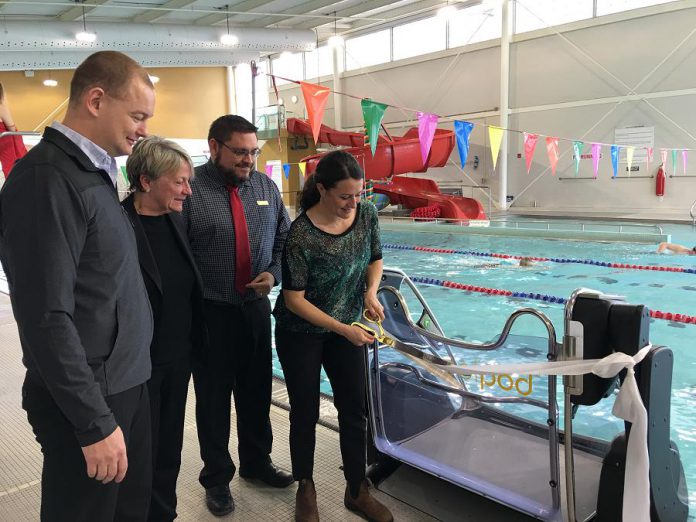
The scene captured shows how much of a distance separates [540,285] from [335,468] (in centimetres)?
480

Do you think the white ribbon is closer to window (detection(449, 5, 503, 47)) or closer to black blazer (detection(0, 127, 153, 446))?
black blazer (detection(0, 127, 153, 446))

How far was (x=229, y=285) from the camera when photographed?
2.08 meters

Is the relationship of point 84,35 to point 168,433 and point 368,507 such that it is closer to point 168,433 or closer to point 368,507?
point 168,433

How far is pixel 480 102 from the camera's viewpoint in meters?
15.8

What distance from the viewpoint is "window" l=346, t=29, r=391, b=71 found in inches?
715

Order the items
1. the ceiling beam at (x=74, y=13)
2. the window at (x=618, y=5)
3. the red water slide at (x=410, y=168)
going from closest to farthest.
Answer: the ceiling beam at (x=74, y=13) < the red water slide at (x=410, y=168) < the window at (x=618, y=5)

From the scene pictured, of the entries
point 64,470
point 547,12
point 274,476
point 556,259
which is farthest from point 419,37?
point 64,470

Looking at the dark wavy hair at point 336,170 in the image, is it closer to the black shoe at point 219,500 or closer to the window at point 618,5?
the black shoe at point 219,500

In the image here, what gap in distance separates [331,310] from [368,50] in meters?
18.3

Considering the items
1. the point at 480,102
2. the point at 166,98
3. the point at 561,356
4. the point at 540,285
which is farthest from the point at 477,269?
the point at 166,98

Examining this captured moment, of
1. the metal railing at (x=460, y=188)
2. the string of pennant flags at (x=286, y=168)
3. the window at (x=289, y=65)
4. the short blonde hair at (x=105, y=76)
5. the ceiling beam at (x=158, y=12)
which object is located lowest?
the metal railing at (x=460, y=188)

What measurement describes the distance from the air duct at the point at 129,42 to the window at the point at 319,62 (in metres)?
4.78

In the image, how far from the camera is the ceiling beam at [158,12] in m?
11.6

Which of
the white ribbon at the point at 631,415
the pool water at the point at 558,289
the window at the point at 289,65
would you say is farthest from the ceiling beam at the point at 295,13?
the white ribbon at the point at 631,415
